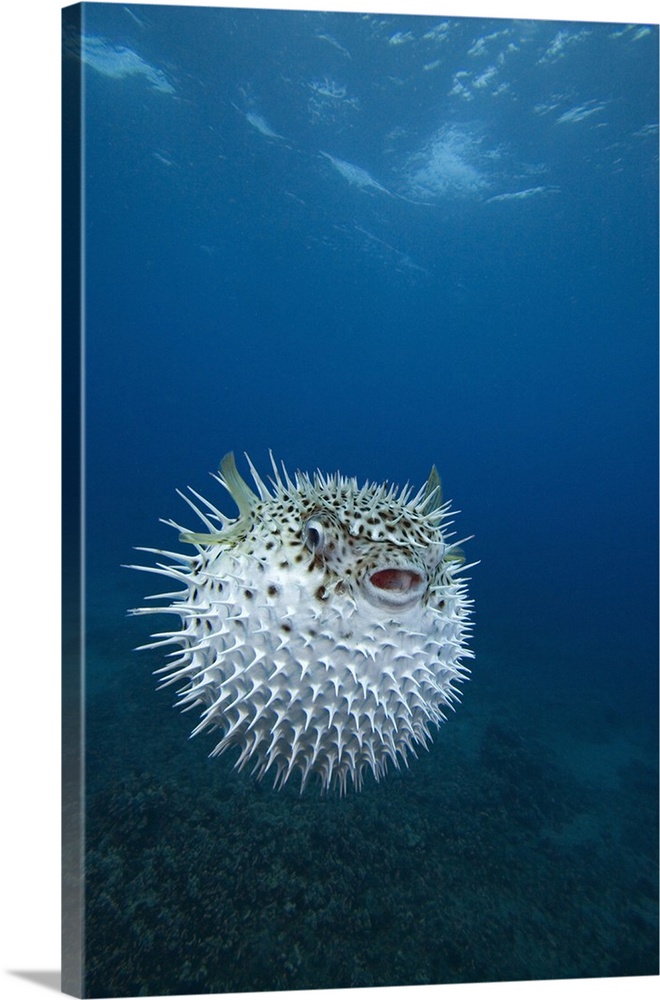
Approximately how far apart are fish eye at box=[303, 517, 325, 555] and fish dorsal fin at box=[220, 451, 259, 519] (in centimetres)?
25

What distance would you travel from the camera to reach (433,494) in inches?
68.4

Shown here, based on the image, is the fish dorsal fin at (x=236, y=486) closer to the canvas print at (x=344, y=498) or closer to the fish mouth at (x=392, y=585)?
the canvas print at (x=344, y=498)

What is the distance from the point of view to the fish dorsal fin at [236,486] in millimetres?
1624

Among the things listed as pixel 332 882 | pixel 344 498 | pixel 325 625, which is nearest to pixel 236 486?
pixel 344 498

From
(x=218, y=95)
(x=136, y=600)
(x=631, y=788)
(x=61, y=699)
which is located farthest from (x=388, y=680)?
(x=136, y=600)

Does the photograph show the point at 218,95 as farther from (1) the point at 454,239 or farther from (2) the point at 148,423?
(2) the point at 148,423

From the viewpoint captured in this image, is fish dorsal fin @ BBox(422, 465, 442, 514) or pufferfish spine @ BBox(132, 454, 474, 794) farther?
fish dorsal fin @ BBox(422, 465, 442, 514)

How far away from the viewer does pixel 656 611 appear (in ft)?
9.20

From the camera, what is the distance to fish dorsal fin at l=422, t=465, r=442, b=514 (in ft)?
5.67

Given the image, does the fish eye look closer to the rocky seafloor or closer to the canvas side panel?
the canvas side panel

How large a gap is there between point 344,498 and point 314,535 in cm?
17

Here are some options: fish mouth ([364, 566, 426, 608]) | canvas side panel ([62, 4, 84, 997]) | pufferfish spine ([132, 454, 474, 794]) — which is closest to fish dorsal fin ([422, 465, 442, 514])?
pufferfish spine ([132, 454, 474, 794])

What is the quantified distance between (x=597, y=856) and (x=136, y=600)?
175 inches

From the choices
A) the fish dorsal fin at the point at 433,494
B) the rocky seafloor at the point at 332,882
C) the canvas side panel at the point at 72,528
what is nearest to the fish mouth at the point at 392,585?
the fish dorsal fin at the point at 433,494
